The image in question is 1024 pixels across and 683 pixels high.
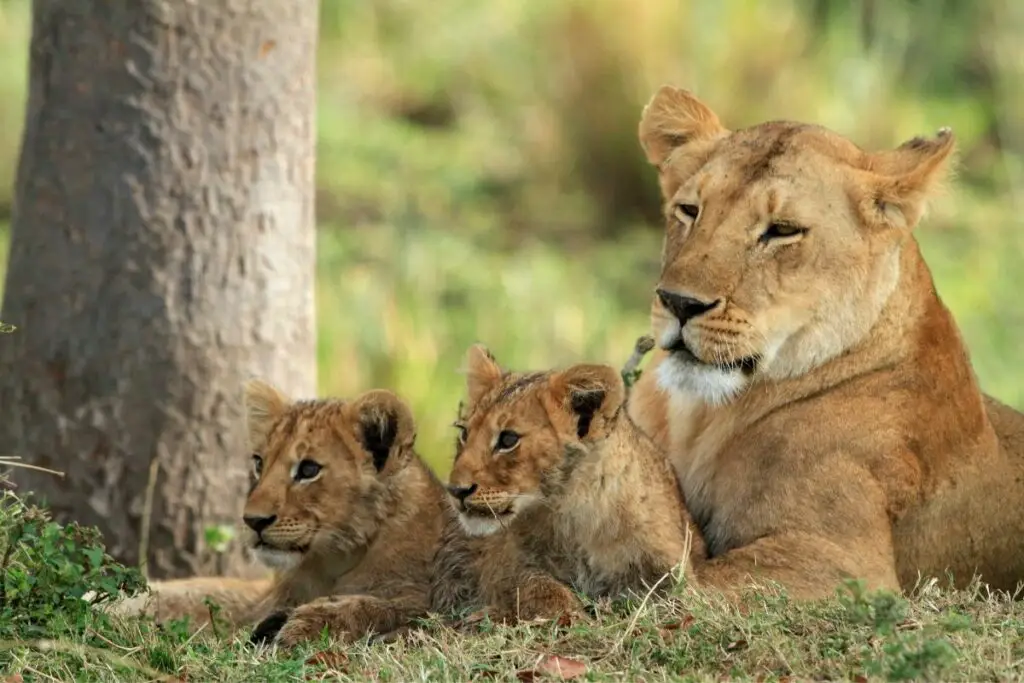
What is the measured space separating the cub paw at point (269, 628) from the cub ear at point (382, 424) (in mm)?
539

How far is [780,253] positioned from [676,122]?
0.82 metres

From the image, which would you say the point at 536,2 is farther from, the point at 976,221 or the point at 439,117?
the point at 976,221

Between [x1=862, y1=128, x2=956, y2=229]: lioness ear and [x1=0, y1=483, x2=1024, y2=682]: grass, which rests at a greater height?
[x1=862, y1=128, x2=956, y2=229]: lioness ear

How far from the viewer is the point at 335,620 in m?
5.20

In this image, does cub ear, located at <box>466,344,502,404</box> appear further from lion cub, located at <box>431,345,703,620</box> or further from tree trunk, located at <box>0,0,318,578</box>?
tree trunk, located at <box>0,0,318,578</box>

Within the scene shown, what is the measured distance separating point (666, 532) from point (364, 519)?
1023 millimetres

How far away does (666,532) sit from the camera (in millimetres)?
4996

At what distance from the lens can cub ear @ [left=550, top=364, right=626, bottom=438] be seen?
4828 millimetres

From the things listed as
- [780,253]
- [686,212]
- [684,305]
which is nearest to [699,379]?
[684,305]

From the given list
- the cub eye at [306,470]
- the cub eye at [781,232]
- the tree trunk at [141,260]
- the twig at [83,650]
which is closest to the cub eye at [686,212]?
the cub eye at [781,232]

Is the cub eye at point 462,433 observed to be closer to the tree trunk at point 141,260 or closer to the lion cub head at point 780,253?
the lion cub head at point 780,253

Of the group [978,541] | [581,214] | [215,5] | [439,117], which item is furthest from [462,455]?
[439,117]

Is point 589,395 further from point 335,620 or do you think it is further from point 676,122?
point 676,122

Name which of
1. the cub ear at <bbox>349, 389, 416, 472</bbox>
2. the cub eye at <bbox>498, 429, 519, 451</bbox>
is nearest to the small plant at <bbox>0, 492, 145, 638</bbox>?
the cub ear at <bbox>349, 389, 416, 472</bbox>
